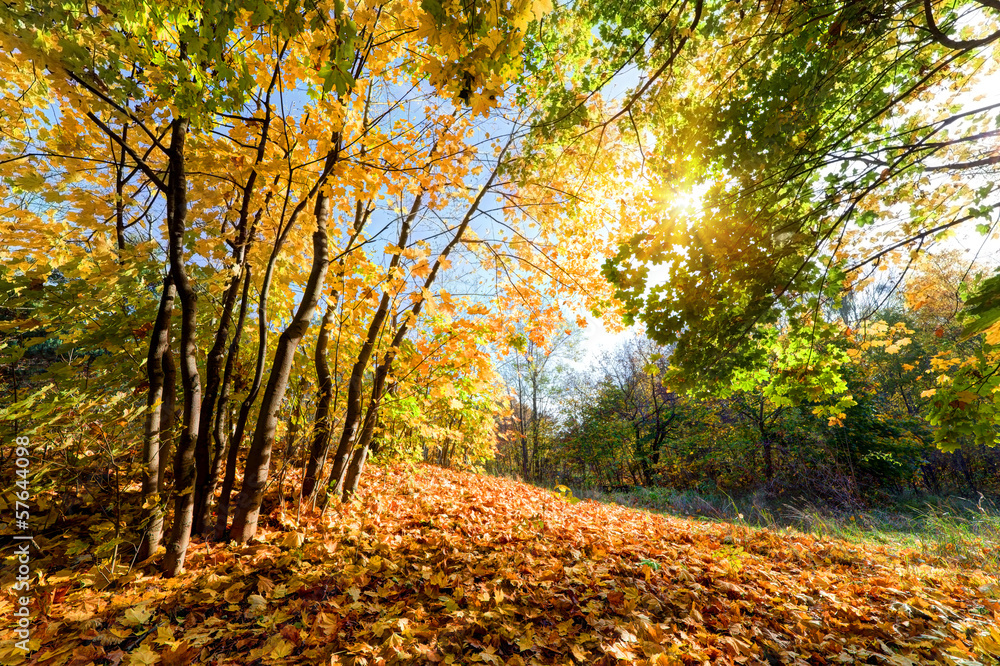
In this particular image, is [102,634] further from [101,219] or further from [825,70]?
[825,70]

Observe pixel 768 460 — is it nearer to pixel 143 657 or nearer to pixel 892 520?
pixel 892 520

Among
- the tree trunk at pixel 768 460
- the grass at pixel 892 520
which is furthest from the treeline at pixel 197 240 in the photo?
the tree trunk at pixel 768 460

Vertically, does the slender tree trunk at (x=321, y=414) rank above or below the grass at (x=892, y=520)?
above

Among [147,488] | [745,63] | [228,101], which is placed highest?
[745,63]

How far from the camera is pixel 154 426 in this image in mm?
2908

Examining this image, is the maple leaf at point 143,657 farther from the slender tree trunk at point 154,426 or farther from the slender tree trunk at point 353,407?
the slender tree trunk at point 353,407

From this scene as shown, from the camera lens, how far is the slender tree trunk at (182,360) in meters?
2.68

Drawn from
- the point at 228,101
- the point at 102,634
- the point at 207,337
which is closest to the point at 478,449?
the point at 207,337

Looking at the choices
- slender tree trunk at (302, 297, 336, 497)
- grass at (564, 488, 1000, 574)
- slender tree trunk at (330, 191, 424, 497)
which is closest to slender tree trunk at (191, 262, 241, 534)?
slender tree trunk at (302, 297, 336, 497)

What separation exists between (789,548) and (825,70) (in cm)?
492

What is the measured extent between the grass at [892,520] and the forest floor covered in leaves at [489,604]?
4.54 ft

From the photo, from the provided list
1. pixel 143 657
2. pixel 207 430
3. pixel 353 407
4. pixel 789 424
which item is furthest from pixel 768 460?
pixel 143 657

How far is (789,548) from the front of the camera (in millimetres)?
4242

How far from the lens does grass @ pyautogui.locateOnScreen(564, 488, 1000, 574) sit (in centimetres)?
472
